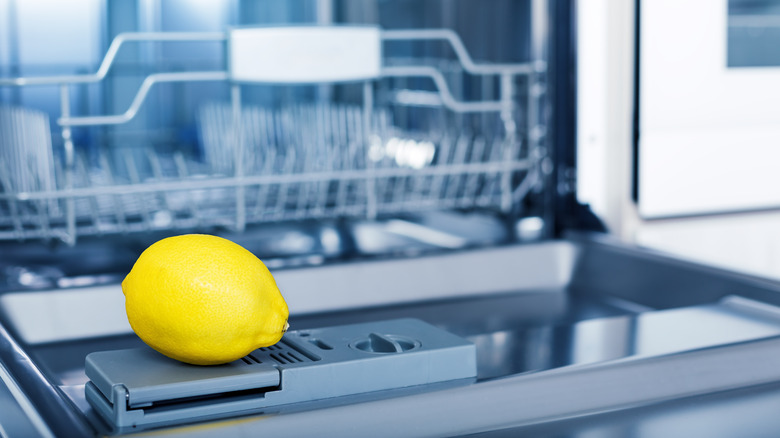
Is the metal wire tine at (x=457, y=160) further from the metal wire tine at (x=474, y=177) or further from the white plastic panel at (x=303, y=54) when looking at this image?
the white plastic panel at (x=303, y=54)

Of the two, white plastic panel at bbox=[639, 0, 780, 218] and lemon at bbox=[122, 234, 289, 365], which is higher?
white plastic panel at bbox=[639, 0, 780, 218]

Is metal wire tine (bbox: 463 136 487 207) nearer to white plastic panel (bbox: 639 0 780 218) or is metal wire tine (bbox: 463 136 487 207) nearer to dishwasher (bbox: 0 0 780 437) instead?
dishwasher (bbox: 0 0 780 437)

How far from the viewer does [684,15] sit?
3.30ft

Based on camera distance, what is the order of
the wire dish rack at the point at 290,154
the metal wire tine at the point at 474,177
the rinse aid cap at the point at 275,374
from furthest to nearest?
the metal wire tine at the point at 474,177, the wire dish rack at the point at 290,154, the rinse aid cap at the point at 275,374

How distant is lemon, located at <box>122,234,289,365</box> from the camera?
1.75ft

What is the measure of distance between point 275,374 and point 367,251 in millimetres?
493

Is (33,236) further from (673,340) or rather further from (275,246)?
(673,340)

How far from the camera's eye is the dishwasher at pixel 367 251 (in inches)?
22.2

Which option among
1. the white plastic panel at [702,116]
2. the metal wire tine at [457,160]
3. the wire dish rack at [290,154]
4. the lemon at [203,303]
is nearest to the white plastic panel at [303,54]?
the wire dish rack at [290,154]

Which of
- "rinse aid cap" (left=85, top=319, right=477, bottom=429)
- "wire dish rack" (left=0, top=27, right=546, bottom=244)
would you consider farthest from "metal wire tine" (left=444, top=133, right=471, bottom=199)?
"rinse aid cap" (left=85, top=319, right=477, bottom=429)

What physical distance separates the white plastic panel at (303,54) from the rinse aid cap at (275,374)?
1.29 ft

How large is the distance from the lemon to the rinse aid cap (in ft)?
0.05

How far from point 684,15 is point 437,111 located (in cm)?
36

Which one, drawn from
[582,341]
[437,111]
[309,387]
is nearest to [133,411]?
[309,387]
